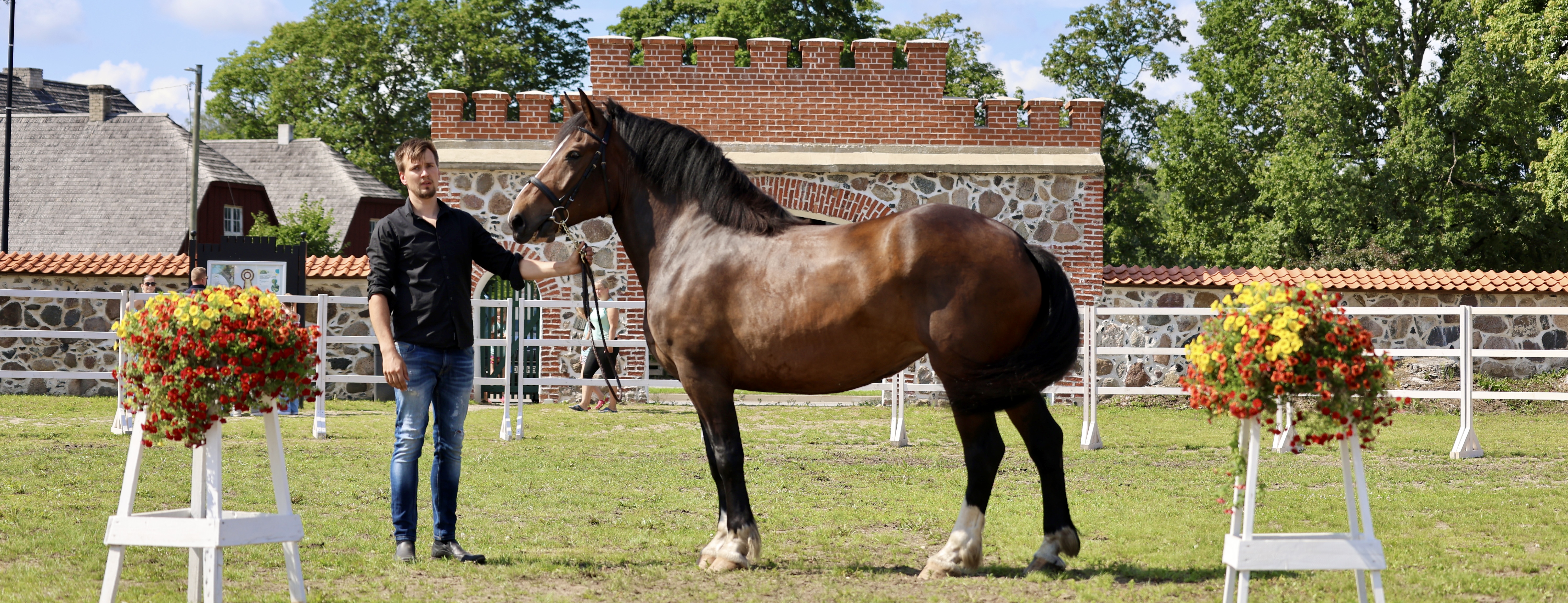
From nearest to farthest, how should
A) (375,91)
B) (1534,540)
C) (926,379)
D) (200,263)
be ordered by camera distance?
1. (1534,540)
2. (200,263)
3. (926,379)
4. (375,91)

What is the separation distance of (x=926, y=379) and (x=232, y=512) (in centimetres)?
1095

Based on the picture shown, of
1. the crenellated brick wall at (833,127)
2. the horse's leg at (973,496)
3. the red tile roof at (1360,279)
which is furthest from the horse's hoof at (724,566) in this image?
the red tile roof at (1360,279)

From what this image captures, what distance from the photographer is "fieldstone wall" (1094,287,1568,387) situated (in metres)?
14.2

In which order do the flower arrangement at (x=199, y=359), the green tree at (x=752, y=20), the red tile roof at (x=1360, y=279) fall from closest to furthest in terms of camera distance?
the flower arrangement at (x=199, y=359)
the red tile roof at (x=1360, y=279)
the green tree at (x=752, y=20)

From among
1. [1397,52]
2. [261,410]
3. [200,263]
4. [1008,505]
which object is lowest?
[1008,505]

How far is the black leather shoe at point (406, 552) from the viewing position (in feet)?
14.8

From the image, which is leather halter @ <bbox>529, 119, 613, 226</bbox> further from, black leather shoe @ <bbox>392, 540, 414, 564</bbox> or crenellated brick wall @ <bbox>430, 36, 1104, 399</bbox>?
crenellated brick wall @ <bbox>430, 36, 1104, 399</bbox>

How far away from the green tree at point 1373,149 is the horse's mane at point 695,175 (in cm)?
1929

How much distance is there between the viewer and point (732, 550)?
4379 mm

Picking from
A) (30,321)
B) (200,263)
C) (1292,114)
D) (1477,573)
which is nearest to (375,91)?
(30,321)

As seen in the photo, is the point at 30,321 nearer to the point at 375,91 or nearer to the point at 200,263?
the point at 200,263

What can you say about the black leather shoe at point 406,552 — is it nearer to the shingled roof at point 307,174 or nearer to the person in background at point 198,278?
the person in background at point 198,278

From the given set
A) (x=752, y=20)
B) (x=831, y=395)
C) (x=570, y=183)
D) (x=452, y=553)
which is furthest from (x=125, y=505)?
(x=752, y=20)

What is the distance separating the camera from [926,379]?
14.0 metres
